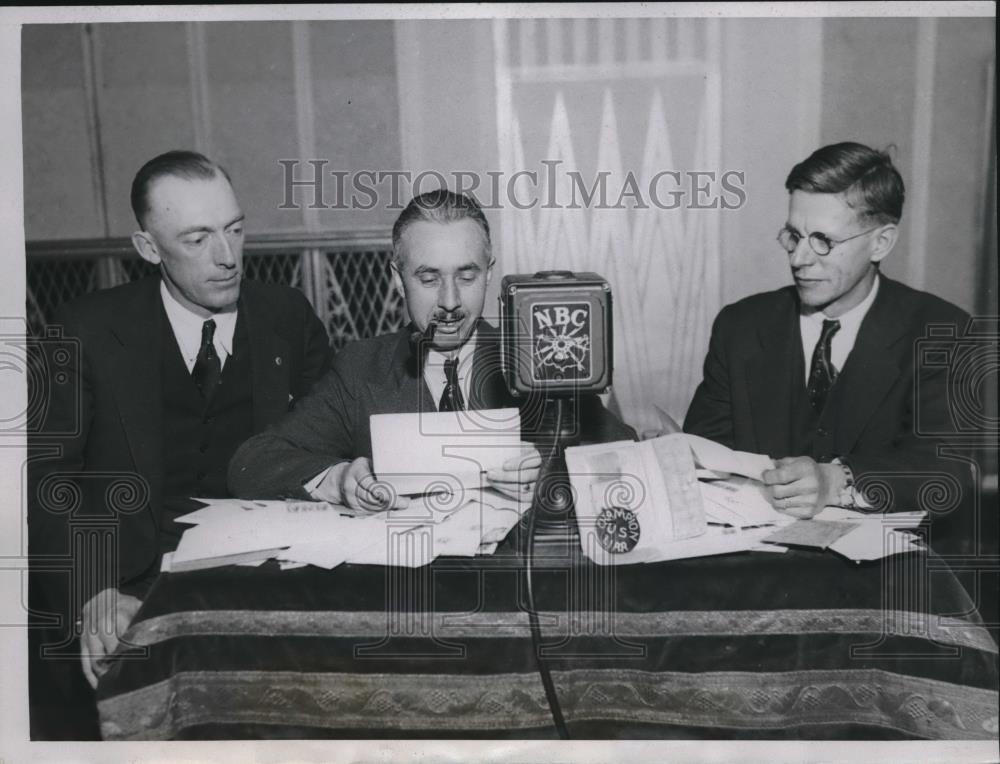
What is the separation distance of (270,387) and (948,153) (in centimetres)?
144

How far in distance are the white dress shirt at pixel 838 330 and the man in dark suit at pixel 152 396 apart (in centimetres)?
101

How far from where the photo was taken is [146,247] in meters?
1.78

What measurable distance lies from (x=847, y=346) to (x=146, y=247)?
142cm

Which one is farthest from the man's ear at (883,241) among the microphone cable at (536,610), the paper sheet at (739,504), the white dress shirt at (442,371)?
the white dress shirt at (442,371)

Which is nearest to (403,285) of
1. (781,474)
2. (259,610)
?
Result: (259,610)

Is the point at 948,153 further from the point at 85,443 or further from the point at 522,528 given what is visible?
the point at 85,443

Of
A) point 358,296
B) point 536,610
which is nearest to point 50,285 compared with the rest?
point 358,296

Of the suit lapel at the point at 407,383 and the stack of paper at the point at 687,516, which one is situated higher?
the suit lapel at the point at 407,383

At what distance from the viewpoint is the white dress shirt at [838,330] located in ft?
5.76

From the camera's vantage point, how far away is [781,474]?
165 centimetres

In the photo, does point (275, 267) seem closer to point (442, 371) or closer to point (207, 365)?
point (207, 365)

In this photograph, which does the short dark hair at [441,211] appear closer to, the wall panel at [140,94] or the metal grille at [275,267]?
the metal grille at [275,267]

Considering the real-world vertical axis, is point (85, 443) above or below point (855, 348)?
below

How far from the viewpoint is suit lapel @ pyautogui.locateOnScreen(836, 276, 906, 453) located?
1735mm
